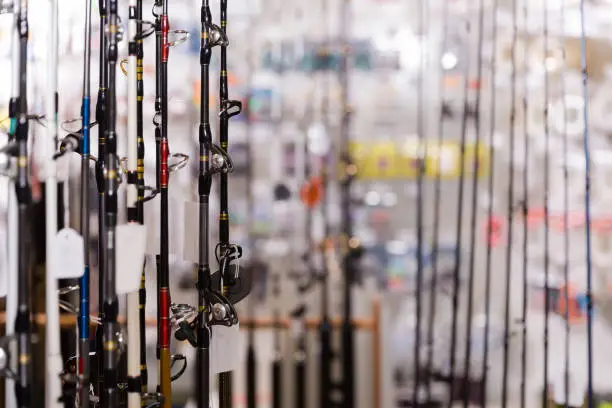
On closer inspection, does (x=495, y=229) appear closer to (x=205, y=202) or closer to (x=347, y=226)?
(x=347, y=226)

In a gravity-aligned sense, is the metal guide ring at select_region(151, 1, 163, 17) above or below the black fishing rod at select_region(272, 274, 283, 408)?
above

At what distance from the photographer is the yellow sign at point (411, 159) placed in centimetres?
223

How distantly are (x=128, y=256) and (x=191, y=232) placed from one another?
15 centimetres

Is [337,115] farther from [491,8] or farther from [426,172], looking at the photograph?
[491,8]

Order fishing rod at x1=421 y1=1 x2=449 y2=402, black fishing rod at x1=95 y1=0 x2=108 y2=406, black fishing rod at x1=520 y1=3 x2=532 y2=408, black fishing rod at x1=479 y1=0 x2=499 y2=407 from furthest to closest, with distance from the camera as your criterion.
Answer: fishing rod at x1=421 y1=1 x2=449 y2=402 < black fishing rod at x1=479 y1=0 x2=499 y2=407 < black fishing rod at x1=520 y1=3 x2=532 y2=408 < black fishing rod at x1=95 y1=0 x2=108 y2=406

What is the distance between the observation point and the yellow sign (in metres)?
2.23

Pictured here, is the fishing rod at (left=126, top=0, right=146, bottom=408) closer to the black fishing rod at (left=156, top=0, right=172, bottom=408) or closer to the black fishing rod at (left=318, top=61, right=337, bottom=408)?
the black fishing rod at (left=156, top=0, right=172, bottom=408)

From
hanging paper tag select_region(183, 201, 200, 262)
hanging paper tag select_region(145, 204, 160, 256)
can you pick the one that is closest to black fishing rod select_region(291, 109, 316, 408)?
hanging paper tag select_region(145, 204, 160, 256)

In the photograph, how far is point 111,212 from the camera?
32.3 inches

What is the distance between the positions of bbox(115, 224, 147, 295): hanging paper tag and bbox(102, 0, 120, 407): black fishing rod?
0.03 ft

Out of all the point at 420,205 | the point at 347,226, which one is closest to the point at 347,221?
the point at 347,226

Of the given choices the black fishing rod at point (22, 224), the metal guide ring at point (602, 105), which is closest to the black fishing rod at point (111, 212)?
the black fishing rod at point (22, 224)

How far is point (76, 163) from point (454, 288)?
131 cm

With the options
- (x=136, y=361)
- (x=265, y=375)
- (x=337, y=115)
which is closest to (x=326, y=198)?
(x=337, y=115)
